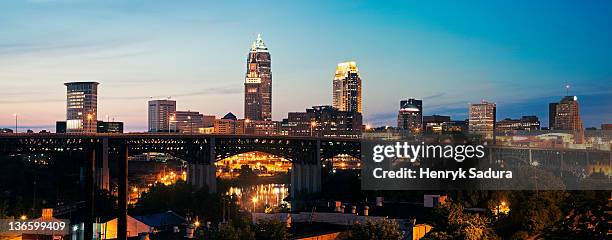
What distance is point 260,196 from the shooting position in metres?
126

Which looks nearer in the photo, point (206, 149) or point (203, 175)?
point (203, 175)

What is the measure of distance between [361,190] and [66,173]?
42.4 meters

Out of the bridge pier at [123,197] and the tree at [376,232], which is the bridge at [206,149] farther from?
the tree at [376,232]

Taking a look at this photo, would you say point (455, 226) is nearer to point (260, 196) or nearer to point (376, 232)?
point (376, 232)

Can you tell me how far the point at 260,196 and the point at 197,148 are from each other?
46.5 feet

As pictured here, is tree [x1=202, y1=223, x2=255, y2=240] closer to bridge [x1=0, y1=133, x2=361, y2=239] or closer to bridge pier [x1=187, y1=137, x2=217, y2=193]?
bridge [x1=0, y1=133, x2=361, y2=239]

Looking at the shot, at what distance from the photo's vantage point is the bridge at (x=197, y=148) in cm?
10238

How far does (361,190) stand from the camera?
9944 cm

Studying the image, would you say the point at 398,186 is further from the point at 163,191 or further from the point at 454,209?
the point at 454,209

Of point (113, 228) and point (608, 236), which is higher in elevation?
point (608, 236)

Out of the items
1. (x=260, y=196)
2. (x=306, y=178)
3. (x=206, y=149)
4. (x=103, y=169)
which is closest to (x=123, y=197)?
(x=103, y=169)

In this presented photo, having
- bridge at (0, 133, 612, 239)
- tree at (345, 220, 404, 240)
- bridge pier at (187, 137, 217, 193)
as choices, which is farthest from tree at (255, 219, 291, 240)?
bridge pier at (187, 137, 217, 193)

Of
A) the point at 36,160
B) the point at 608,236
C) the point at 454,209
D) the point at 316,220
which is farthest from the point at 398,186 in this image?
the point at 36,160

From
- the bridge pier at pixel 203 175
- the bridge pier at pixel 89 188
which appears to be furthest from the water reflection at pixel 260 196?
the bridge pier at pixel 89 188
